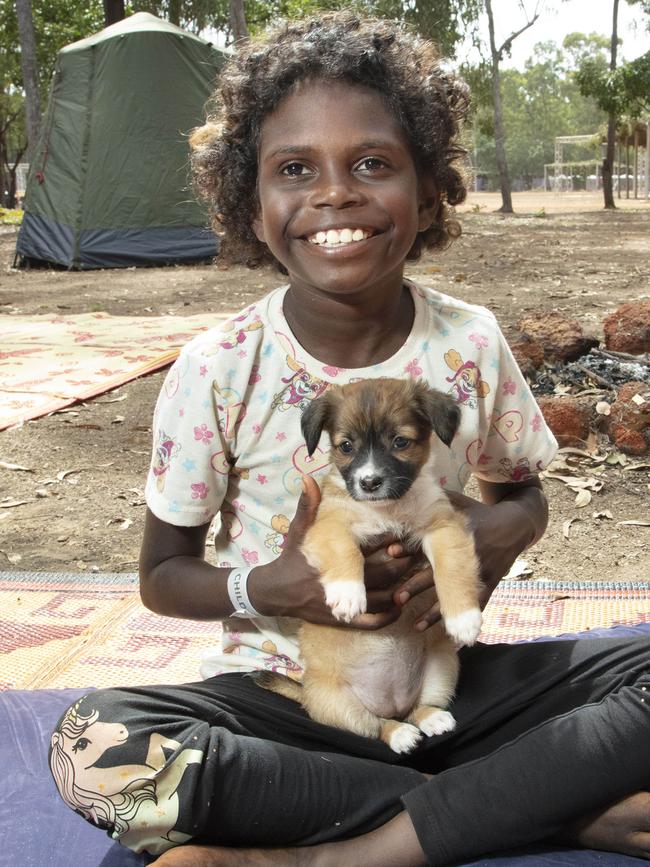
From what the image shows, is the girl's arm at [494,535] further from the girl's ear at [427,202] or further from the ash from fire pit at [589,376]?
the ash from fire pit at [589,376]

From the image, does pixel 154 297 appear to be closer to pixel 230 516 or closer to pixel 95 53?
pixel 95 53

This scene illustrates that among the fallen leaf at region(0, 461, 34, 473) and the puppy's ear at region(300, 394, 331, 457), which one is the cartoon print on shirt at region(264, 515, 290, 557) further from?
the fallen leaf at region(0, 461, 34, 473)

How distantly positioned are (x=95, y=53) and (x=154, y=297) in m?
5.29

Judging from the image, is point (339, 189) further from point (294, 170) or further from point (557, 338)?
point (557, 338)

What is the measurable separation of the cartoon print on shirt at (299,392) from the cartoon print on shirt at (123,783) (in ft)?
3.00

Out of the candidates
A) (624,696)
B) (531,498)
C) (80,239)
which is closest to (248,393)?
(531,498)

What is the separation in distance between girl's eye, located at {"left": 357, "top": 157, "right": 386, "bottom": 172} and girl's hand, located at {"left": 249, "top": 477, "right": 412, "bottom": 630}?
84 cm

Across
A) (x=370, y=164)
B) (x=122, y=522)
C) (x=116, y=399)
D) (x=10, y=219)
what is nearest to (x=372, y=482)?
(x=370, y=164)

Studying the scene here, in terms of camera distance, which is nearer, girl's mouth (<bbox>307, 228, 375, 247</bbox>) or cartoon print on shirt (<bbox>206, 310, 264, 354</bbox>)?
girl's mouth (<bbox>307, 228, 375, 247</bbox>)

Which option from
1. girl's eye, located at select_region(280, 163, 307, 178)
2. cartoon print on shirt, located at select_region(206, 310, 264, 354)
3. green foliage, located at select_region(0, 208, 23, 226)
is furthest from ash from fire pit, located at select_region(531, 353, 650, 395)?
green foliage, located at select_region(0, 208, 23, 226)

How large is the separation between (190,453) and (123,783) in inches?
33.2

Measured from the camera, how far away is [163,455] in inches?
106

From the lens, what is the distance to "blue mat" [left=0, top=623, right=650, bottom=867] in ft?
7.75

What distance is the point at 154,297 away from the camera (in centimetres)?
1281
